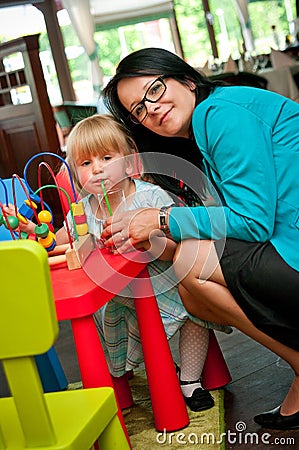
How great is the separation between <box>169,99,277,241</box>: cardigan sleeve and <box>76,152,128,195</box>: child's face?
30cm

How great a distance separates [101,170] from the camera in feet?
6.87

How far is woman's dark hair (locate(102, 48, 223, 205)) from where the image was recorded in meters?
1.96

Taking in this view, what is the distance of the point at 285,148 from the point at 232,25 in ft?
28.2

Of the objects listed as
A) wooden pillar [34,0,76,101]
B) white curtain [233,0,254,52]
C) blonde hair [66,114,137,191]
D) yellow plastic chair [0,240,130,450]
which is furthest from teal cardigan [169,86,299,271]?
white curtain [233,0,254,52]

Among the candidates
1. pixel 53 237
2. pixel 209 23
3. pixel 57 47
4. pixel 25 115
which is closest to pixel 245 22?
pixel 209 23

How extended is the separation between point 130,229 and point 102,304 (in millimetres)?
290

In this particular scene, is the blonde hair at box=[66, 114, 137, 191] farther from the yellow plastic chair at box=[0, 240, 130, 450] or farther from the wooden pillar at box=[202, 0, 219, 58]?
the wooden pillar at box=[202, 0, 219, 58]

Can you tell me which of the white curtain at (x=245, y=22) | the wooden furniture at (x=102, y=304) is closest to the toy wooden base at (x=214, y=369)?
the wooden furniture at (x=102, y=304)

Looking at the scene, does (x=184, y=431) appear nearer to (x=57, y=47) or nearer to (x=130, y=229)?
(x=130, y=229)

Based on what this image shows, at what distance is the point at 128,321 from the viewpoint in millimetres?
2240

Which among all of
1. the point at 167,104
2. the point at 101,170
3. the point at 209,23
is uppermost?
the point at 167,104

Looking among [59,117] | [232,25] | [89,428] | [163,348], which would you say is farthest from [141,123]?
[232,25]

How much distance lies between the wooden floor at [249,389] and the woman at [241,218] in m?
0.06

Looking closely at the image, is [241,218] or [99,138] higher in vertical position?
[99,138]
